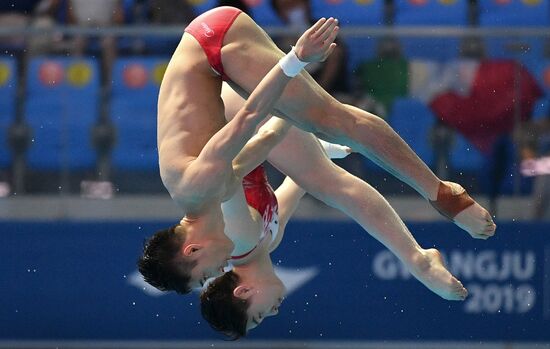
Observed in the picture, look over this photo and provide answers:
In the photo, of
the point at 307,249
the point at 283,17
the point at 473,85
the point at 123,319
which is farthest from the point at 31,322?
the point at 473,85

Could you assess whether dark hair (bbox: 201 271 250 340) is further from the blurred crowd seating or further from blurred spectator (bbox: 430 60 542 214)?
blurred spectator (bbox: 430 60 542 214)

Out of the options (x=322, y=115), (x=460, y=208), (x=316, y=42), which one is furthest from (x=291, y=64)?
(x=460, y=208)

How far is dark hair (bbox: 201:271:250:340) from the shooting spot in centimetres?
726

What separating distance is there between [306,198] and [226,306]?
256 centimetres

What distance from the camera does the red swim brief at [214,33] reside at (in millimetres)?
6953

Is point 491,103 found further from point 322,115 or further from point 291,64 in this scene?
point 291,64

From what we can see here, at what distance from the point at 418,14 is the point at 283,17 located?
3.18 ft

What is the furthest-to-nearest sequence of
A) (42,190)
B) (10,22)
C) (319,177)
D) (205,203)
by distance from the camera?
(10,22)
(42,190)
(319,177)
(205,203)

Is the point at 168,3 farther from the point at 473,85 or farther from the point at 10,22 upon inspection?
the point at 473,85

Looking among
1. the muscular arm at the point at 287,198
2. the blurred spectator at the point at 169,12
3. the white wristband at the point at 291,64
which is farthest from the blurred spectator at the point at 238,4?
the white wristband at the point at 291,64

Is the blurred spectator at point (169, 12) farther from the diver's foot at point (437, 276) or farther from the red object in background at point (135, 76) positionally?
the diver's foot at point (437, 276)

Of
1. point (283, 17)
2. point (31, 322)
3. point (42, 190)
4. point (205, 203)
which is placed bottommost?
point (31, 322)

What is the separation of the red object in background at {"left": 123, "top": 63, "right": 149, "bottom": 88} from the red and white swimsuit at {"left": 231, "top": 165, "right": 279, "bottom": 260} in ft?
7.51

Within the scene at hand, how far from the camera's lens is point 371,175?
31.4 feet
